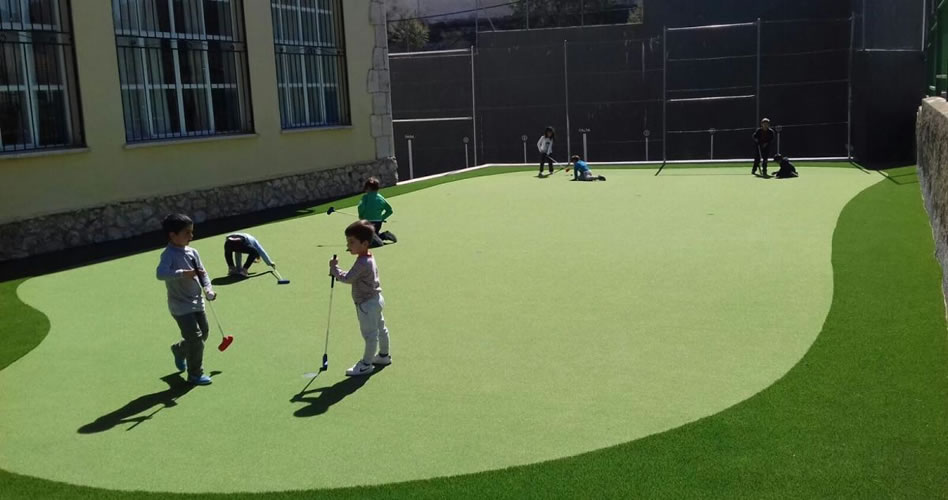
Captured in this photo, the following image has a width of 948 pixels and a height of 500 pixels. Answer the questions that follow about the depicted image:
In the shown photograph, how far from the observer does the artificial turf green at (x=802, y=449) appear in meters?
4.82

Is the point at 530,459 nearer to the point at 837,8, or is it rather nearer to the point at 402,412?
the point at 402,412

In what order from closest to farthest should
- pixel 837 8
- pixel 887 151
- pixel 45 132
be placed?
pixel 45 132 → pixel 887 151 → pixel 837 8

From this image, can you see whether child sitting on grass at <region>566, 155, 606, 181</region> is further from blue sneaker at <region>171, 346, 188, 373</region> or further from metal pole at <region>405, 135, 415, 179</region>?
blue sneaker at <region>171, 346, 188, 373</region>

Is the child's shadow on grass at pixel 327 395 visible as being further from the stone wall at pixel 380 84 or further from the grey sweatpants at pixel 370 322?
the stone wall at pixel 380 84

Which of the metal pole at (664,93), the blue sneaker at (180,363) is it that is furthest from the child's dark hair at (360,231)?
the metal pole at (664,93)

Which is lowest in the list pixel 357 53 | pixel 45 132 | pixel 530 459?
pixel 530 459

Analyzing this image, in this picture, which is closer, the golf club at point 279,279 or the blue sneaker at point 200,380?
the blue sneaker at point 200,380

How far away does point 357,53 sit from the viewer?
20.4 metres

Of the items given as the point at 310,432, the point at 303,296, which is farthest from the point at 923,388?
the point at 303,296

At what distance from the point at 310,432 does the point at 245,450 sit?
0.43 meters

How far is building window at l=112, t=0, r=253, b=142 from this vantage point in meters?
15.1

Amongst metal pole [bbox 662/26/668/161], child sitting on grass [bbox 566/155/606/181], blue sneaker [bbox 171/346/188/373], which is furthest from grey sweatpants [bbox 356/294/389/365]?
metal pole [bbox 662/26/668/161]

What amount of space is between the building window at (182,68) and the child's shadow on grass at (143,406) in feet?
30.0

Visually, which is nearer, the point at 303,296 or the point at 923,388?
the point at 923,388
